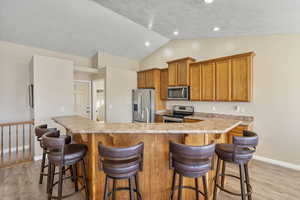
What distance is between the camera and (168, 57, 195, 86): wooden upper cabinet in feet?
14.4

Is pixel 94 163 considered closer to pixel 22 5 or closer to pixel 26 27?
pixel 22 5

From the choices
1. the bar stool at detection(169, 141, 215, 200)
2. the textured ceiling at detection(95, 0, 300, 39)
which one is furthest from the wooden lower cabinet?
the textured ceiling at detection(95, 0, 300, 39)

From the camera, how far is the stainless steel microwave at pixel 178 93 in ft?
14.5

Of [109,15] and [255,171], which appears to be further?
[109,15]

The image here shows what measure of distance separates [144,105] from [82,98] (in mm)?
2307

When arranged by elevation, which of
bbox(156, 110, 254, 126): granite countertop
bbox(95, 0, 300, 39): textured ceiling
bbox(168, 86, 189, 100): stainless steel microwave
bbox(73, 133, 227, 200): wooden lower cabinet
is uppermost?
bbox(95, 0, 300, 39): textured ceiling

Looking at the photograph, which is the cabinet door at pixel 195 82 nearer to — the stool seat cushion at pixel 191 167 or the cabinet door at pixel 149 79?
the cabinet door at pixel 149 79

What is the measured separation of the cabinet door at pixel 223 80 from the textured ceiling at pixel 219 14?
0.78 metres

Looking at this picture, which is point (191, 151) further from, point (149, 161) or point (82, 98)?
point (82, 98)

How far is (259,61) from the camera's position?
349cm

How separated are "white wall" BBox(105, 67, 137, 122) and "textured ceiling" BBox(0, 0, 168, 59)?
3.24 feet

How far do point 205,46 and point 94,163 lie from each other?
4.22 meters

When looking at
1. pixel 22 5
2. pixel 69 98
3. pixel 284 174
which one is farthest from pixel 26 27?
pixel 284 174

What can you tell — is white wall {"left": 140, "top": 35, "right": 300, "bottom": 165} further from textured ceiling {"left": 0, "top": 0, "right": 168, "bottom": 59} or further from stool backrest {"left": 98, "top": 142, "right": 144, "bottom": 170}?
stool backrest {"left": 98, "top": 142, "right": 144, "bottom": 170}
